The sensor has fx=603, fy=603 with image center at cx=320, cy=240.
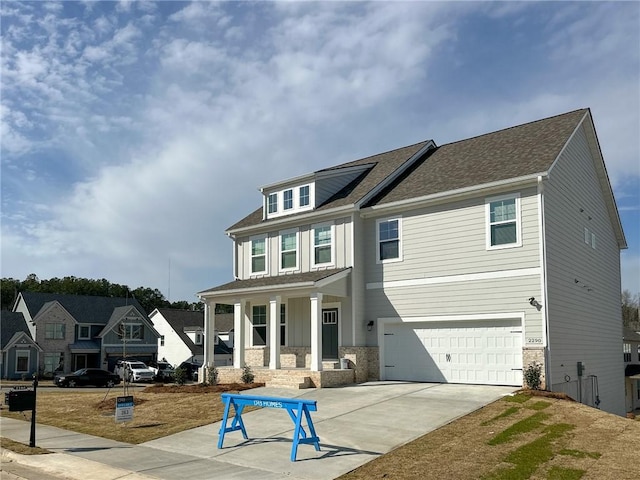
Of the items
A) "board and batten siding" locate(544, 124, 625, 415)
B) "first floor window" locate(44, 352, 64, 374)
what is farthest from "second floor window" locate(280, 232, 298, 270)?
"first floor window" locate(44, 352, 64, 374)

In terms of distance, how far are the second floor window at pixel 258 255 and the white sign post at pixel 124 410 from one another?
1054cm

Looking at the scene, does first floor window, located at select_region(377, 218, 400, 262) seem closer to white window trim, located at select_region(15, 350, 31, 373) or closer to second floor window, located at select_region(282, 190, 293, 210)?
second floor window, located at select_region(282, 190, 293, 210)

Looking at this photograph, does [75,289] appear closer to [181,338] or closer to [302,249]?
[181,338]

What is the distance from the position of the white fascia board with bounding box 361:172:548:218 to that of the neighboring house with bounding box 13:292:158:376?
118ft

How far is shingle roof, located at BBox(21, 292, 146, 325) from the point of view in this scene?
53750 mm

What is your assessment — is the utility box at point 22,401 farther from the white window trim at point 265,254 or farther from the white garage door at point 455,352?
the white window trim at point 265,254

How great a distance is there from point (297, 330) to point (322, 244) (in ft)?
12.1

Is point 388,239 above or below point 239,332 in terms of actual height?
above

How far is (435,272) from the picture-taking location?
20219 millimetres

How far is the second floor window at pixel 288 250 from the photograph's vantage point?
24250 millimetres

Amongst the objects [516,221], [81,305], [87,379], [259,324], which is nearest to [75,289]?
[81,305]

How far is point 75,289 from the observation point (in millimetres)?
89125

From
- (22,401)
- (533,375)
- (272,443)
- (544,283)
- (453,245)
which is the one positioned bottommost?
(272,443)

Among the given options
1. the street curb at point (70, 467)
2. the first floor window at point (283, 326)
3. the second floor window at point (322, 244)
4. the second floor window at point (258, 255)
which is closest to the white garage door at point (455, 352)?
the second floor window at point (322, 244)
